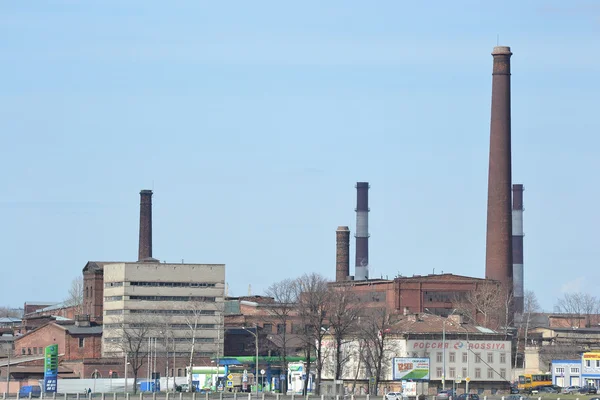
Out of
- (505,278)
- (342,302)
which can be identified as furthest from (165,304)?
(505,278)

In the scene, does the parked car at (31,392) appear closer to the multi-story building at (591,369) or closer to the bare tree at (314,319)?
the bare tree at (314,319)

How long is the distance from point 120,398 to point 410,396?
23.4 metres

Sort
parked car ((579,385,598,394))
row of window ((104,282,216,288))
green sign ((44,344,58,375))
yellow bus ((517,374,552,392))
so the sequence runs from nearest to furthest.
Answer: green sign ((44,344,58,375)) < parked car ((579,385,598,394)) < yellow bus ((517,374,552,392)) < row of window ((104,282,216,288))

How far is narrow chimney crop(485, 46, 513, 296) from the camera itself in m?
159

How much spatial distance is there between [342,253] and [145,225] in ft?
96.0

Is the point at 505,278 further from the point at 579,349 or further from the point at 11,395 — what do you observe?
the point at 11,395

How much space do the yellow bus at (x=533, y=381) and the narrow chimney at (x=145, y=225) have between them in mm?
64084

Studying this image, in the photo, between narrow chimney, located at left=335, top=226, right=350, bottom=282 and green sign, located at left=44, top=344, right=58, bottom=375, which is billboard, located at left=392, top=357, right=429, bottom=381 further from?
narrow chimney, located at left=335, top=226, right=350, bottom=282

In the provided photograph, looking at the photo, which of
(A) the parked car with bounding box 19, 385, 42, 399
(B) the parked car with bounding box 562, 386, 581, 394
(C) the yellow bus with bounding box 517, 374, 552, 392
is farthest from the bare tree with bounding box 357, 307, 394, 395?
(A) the parked car with bounding box 19, 385, 42, 399

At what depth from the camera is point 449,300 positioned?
561ft

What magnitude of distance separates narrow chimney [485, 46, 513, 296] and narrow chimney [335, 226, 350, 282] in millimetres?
35206

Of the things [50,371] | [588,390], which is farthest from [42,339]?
[588,390]

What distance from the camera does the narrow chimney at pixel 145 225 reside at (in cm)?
18438

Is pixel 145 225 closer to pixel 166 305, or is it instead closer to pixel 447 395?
pixel 166 305
